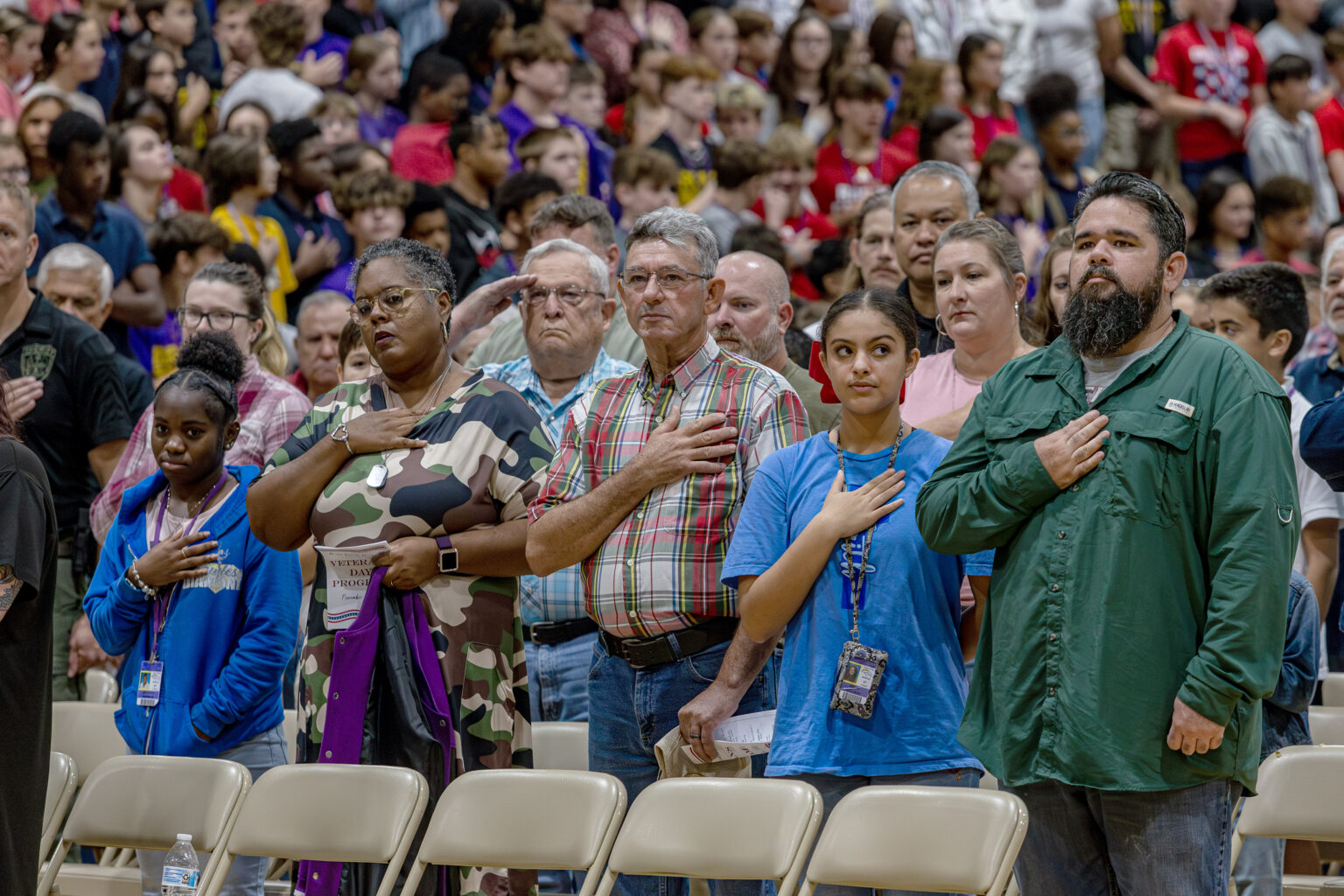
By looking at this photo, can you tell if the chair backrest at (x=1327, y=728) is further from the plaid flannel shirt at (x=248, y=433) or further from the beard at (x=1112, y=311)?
the plaid flannel shirt at (x=248, y=433)

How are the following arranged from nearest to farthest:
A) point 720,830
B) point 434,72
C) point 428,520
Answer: point 720,830 < point 428,520 < point 434,72

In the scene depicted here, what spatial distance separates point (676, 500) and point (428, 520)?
0.57 metres

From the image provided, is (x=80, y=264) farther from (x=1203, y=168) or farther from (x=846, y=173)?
(x=1203, y=168)

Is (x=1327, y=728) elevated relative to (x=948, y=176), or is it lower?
lower

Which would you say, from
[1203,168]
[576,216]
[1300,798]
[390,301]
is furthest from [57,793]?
[1203,168]

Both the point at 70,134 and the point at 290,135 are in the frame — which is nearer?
the point at 70,134

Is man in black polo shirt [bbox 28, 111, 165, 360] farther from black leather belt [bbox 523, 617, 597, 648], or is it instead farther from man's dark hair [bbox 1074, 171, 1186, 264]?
man's dark hair [bbox 1074, 171, 1186, 264]

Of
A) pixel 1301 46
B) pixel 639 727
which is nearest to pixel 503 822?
pixel 639 727

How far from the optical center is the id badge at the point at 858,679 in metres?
3.11

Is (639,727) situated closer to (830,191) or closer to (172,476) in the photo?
(172,476)

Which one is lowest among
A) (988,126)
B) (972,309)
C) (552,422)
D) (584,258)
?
(552,422)

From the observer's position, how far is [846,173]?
846 centimetres

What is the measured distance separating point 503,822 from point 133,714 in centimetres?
127

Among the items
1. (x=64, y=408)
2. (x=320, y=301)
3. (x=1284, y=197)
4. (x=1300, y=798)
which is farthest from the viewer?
(x=1284, y=197)
